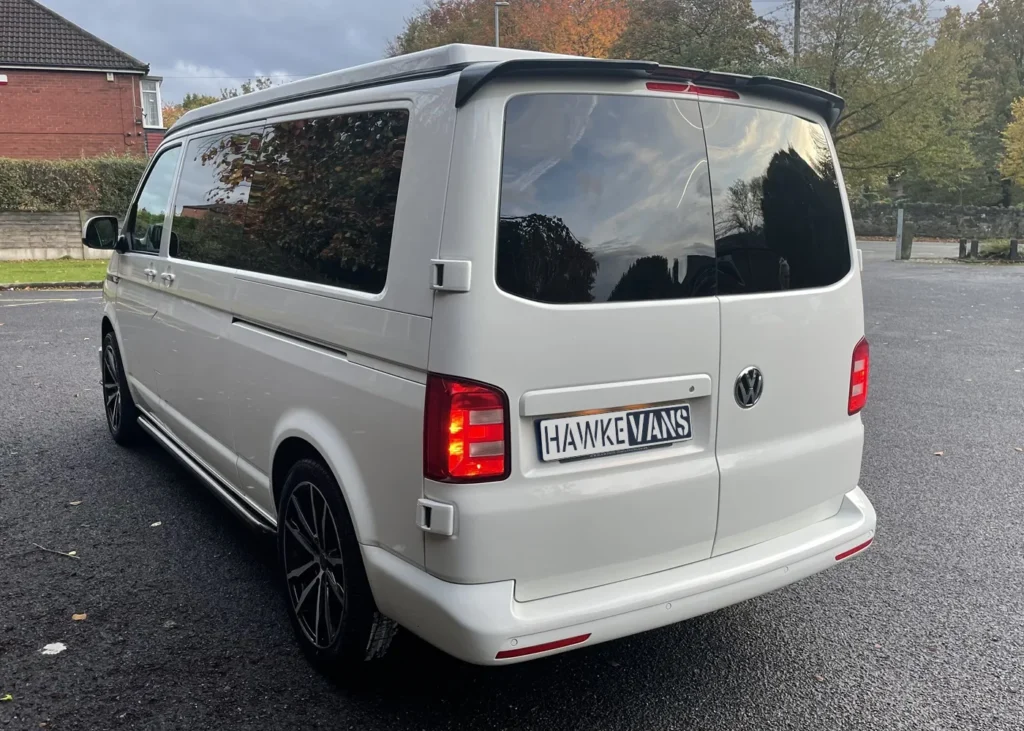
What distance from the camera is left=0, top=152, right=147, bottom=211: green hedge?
22.5 m

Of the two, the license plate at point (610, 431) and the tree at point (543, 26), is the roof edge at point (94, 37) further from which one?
the license plate at point (610, 431)

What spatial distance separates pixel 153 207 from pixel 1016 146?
150 ft

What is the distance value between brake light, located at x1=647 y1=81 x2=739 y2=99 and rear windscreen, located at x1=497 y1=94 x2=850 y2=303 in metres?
0.04

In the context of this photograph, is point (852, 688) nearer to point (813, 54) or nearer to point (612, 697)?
point (612, 697)

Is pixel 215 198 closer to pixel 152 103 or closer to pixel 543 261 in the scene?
pixel 543 261

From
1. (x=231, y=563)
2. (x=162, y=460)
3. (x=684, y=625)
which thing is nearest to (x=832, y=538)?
(x=684, y=625)

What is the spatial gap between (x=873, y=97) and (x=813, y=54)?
235 cm

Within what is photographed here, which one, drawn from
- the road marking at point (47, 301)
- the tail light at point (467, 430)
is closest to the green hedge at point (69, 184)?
the road marking at point (47, 301)

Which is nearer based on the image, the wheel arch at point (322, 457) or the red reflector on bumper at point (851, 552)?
the wheel arch at point (322, 457)

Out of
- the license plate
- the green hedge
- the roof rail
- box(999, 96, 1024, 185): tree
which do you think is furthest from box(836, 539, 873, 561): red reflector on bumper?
box(999, 96, 1024, 185): tree

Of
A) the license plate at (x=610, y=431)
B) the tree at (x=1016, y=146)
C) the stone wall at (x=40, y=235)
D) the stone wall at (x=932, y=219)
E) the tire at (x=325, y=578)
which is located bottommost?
the tire at (x=325, y=578)

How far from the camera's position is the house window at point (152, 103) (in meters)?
37.5

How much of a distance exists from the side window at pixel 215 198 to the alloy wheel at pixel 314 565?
1132 millimetres

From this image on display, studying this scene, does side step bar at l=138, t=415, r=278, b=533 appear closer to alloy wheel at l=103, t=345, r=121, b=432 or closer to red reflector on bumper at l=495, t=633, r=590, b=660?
alloy wheel at l=103, t=345, r=121, b=432
